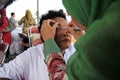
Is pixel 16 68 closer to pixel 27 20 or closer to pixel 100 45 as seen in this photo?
pixel 100 45

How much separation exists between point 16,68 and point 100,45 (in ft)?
3.92

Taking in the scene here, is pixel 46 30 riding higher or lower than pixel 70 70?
higher

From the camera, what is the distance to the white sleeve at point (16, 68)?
1.67 metres

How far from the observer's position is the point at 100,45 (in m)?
0.59

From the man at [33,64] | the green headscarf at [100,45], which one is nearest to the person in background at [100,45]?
the green headscarf at [100,45]

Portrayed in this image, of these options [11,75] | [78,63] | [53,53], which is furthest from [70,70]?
[11,75]

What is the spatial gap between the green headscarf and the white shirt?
1.05 m

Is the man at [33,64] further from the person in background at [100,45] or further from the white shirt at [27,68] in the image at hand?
the person in background at [100,45]

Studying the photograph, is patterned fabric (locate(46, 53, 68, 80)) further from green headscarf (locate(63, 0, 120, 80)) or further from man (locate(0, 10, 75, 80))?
man (locate(0, 10, 75, 80))

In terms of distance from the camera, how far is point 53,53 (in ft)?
3.04

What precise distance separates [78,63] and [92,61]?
44mm

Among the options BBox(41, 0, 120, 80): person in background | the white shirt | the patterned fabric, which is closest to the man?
the white shirt

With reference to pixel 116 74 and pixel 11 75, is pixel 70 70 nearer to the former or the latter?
pixel 116 74

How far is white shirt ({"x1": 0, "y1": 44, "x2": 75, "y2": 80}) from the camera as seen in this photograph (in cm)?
167
